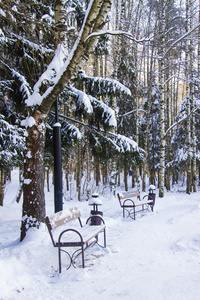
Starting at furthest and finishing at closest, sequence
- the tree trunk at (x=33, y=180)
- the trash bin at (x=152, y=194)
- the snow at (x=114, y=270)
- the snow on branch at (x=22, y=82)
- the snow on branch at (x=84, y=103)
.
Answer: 1. the trash bin at (x=152, y=194)
2. the snow on branch at (x=84, y=103)
3. the snow on branch at (x=22, y=82)
4. the tree trunk at (x=33, y=180)
5. the snow at (x=114, y=270)

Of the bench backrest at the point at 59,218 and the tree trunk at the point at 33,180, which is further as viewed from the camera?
the tree trunk at the point at 33,180

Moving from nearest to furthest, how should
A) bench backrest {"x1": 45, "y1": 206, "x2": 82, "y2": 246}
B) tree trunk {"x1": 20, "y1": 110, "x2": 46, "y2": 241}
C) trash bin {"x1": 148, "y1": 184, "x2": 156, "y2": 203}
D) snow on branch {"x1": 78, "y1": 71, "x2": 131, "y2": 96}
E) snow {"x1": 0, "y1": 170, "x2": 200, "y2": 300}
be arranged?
1. snow {"x1": 0, "y1": 170, "x2": 200, "y2": 300}
2. bench backrest {"x1": 45, "y1": 206, "x2": 82, "y2": 246}
3. tree trunk {"x1": 20, "y1": 110, "x2": 46, "y2": 241}
4. snow on branch {"x1": 78, "y1": 71, "x2": 131, "y2": 96}
5. trash bin {"x1": 148, "y1": 184, "x2": 156, "y2": 203}

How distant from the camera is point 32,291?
11.9 ft

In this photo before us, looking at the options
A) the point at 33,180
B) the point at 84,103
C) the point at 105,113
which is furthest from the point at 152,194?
the point at 33,180

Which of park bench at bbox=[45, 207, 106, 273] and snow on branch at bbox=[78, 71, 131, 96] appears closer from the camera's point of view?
park bench at bbox=[45, 207, 106, 273]

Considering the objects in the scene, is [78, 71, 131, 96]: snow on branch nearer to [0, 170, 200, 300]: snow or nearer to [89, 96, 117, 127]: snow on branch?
[89, 96, 117, 127]: snow on branch

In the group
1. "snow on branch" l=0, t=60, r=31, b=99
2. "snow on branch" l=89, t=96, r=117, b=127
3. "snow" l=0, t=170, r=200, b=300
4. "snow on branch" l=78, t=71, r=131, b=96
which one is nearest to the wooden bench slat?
"snow" l=0, t=170, r=200, b=300

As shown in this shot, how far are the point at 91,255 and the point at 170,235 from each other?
2.23 meters

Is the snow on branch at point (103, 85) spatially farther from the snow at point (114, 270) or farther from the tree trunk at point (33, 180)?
the snow at point (114, 270)

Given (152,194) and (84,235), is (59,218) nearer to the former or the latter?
(84,235)

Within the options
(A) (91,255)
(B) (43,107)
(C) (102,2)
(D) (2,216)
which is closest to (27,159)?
(B) (43,107)

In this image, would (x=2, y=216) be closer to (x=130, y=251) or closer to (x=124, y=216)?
(x=124, y=216)

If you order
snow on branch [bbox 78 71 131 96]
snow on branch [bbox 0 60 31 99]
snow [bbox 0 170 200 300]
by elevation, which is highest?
snow on branch [bbox 78 71 131 96]

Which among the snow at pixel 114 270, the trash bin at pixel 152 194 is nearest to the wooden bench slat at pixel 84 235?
the snow at pixel 114 270
